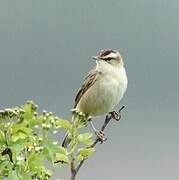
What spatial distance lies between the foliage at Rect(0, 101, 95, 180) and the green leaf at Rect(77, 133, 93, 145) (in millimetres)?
191

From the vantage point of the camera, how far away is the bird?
25.2ft

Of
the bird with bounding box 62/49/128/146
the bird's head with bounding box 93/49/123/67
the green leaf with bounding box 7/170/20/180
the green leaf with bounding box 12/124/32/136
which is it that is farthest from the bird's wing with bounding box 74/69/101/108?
the green leaf with bounding box 7/170/20/180

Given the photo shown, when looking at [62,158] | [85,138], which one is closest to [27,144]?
[62,158]

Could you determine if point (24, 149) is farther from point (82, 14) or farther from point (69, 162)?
point (82, 14)

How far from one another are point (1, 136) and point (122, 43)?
34.2 metres

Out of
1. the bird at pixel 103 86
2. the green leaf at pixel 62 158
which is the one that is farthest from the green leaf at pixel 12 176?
the bird at pixel 103 86

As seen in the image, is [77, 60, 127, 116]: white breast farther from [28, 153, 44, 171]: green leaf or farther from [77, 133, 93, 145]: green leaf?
[28, 153, 44, 171]: green leaf

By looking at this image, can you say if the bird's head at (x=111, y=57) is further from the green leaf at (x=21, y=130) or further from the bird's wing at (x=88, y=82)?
the green leaf at (x=21, y=130)

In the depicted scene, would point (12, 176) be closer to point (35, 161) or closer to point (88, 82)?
point (35, 161)

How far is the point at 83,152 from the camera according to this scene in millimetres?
4461

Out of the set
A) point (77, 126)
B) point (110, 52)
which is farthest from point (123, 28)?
point (77, 126)

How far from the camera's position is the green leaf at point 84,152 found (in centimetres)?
445

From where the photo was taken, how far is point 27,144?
13.4 ft

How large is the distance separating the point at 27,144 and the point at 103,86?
3919 mm
